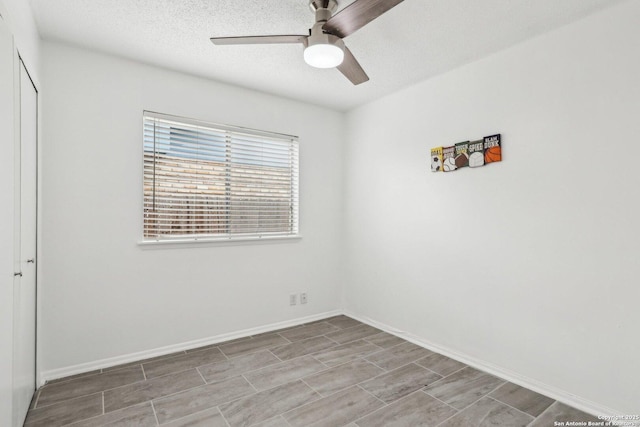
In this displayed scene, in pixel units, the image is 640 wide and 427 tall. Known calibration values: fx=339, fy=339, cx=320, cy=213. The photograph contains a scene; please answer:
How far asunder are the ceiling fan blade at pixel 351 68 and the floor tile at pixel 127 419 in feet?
8.18

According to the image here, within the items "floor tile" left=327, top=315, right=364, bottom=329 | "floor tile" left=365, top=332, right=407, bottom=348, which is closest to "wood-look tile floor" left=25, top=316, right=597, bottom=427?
"floor tile" left=365, top=332, right=407, bottom=348

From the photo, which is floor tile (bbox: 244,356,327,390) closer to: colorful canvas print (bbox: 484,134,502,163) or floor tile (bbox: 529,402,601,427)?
floor tile (bbox: 529,402,601,427)

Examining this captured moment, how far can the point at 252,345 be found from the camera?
3188 millimetres

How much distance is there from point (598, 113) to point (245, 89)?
114 inches

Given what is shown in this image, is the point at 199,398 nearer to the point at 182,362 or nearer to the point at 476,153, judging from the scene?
the point at 182,362

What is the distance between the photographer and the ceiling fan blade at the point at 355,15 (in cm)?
165

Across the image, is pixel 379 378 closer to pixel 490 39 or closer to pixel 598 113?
pixel 598 113

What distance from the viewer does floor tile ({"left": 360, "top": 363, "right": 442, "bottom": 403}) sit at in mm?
2336

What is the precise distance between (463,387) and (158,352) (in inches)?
97.8

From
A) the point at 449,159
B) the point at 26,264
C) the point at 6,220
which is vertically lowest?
the point at 26,264

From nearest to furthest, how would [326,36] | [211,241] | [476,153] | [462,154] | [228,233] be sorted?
[326,36], [476,153], [462,154], [211,241], [228,233]

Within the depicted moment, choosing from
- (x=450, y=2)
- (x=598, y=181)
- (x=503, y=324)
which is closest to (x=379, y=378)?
(x=503, y=324)

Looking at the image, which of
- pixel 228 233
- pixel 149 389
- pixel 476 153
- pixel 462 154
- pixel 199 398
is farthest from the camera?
pixel 228 233

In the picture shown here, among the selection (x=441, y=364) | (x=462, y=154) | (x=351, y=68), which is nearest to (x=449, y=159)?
(x=462, y=154)
